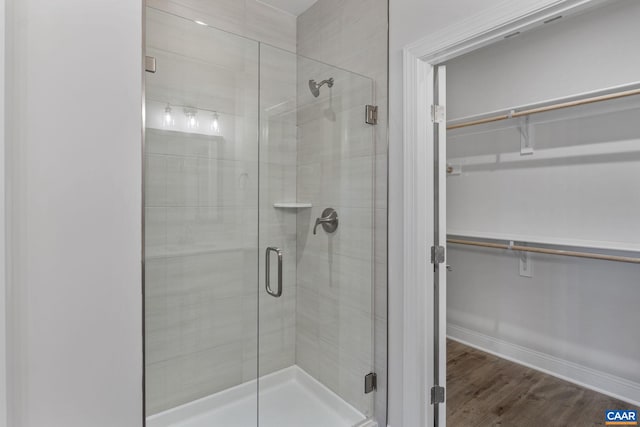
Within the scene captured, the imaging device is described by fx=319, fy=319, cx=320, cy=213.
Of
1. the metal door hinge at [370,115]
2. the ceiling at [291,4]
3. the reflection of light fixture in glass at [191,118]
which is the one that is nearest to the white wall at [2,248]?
the reflection of light fixture in glass at [191,118]

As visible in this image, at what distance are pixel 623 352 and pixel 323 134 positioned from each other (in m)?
2.40

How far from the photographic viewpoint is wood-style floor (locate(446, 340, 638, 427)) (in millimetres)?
1938

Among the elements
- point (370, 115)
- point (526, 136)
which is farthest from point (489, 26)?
point (526, 136)

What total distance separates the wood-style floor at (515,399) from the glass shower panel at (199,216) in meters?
1.43

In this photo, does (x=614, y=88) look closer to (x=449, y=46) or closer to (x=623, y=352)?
(x=449, y=46)

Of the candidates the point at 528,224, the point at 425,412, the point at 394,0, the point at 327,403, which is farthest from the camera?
the point at 528,224

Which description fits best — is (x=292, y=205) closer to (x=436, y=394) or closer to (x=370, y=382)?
(x=370, y=382)

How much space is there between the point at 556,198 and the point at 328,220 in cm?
179

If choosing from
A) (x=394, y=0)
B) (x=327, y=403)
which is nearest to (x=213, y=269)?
(x=327, y=403)

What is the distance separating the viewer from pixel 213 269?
4.62 ft

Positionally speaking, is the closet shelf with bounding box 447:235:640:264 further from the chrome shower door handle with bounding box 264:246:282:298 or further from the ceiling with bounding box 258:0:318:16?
the ceiling with bounding box 258:0:318:16

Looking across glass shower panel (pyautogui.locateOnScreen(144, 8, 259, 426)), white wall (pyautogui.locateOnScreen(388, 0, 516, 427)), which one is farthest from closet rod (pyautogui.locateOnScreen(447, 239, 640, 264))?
glass shower panel (pyautogui.locateOnScreen(144, 8, 259, 426))

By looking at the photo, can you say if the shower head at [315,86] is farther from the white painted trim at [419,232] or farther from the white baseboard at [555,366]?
the white baseboard at [555,366]

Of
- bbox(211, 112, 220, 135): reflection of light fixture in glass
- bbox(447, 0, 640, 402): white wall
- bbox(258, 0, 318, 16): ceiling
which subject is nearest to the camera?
bbox(211, 112, 220, 135): reflection of light fixture in glass
